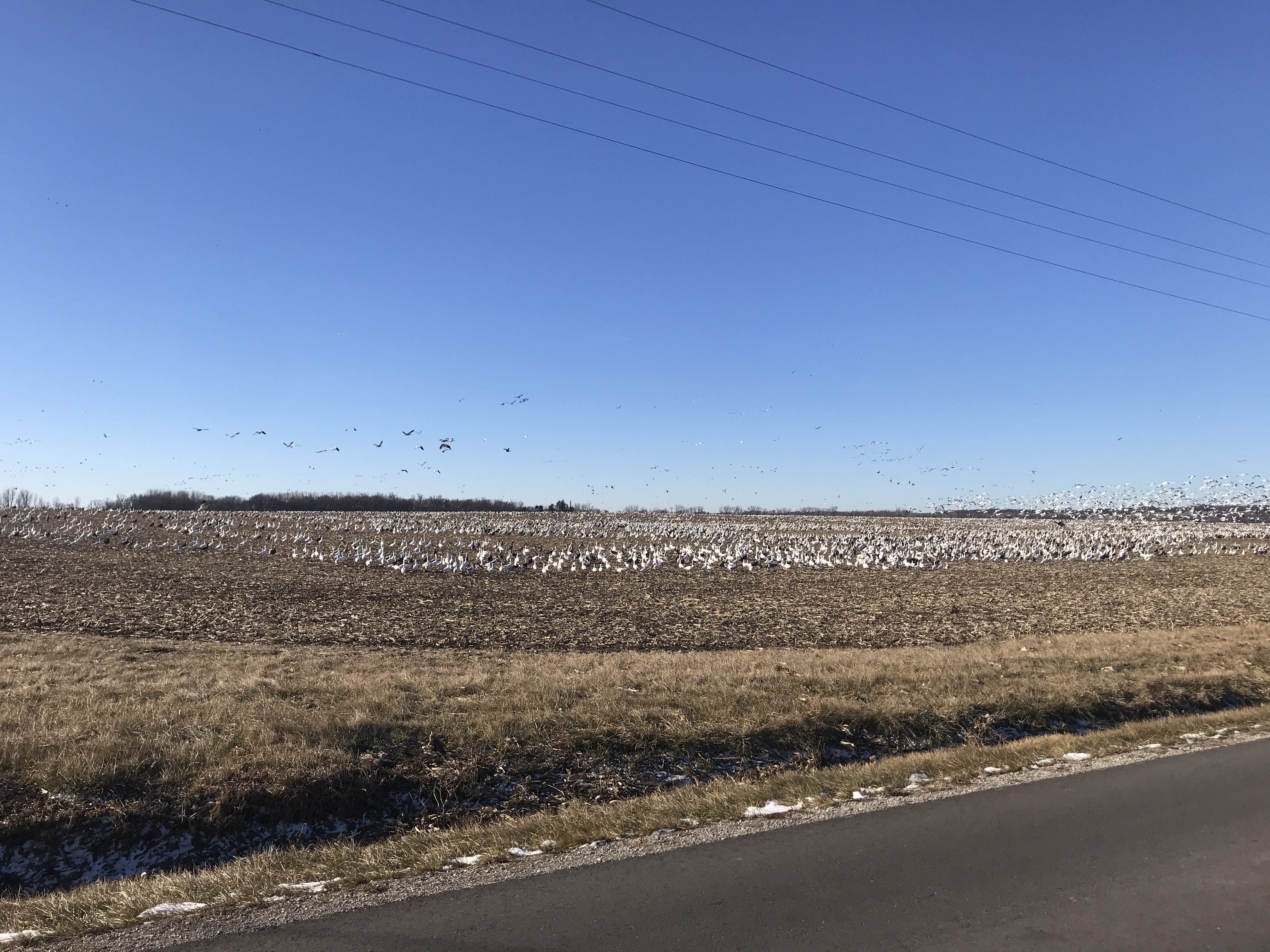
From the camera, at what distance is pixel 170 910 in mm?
5312

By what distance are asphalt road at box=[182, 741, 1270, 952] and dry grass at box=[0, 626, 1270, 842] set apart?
2920 millimetres

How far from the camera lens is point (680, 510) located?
159500 mm

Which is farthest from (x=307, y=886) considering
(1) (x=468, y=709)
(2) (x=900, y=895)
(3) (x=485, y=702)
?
(3) (x=485, y=702)

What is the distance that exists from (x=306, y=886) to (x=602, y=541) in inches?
2324

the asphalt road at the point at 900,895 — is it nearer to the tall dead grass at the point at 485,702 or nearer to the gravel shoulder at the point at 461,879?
A: the gravel shoulder at the point at 461,879

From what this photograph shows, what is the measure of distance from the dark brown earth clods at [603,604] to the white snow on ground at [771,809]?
11.9m

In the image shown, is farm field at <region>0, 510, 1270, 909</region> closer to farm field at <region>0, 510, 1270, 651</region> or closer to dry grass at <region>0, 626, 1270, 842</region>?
dry grass at <region>0, 626, 1270, 842</region>

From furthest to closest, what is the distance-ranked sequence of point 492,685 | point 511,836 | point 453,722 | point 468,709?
point 492,685 < point 468,709 < point 453,722 < point 511,836

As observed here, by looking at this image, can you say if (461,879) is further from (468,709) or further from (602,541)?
(602,541)

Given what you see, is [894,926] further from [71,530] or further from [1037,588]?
[71,530]

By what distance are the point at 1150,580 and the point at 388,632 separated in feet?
110

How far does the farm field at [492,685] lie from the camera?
7.83 meters

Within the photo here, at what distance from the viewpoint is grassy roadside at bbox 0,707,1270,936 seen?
5453 mm

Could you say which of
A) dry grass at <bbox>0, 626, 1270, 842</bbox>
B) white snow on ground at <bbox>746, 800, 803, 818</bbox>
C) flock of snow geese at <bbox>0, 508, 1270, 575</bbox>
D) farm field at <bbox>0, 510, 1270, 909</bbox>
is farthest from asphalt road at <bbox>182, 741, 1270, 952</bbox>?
flock of snow geese at <bbox>0, 508, 1270, 575</bbox>
